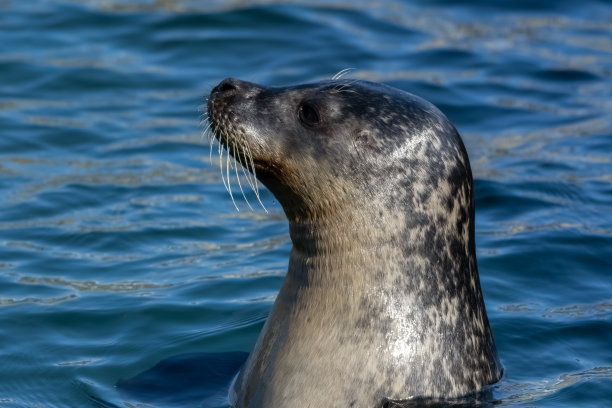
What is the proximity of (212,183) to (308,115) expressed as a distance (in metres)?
4.30

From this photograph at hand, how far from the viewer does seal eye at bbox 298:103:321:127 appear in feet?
19.1

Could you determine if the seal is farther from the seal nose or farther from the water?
the water

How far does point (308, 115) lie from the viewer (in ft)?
19.2

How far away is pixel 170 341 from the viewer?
7.12 meters

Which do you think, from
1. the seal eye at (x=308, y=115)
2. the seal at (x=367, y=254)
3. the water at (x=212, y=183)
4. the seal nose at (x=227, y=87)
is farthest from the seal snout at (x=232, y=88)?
the water at (x=212, y=183)

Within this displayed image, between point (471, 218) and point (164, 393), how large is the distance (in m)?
1.83

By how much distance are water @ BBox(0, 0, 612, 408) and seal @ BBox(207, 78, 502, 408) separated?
51 cm

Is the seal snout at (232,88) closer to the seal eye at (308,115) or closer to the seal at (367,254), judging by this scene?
the seal at (367,254)

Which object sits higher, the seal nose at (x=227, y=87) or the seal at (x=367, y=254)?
the seal nose at (x=227, y=87)

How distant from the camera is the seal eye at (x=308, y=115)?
5824 mm

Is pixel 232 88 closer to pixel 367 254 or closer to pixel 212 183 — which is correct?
pixel 367 254

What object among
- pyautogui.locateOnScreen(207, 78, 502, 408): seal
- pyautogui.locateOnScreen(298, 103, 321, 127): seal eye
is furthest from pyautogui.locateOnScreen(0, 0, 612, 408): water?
pyautogui.locateOnScreen(298, 103, 321, 127): seal eye

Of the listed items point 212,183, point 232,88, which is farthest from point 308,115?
point 212,183

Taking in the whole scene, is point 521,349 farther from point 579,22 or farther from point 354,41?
point 579,22
